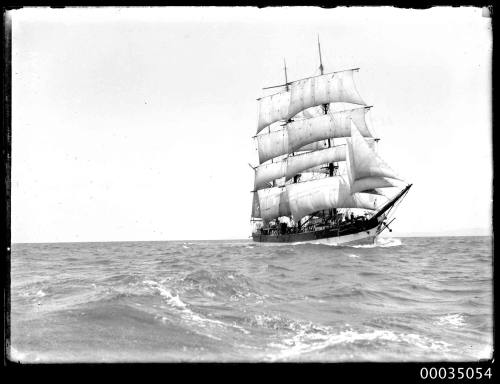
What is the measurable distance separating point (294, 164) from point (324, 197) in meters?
7.44

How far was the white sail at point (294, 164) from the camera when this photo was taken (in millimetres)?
54344

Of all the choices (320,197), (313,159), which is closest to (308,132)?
(313,159)

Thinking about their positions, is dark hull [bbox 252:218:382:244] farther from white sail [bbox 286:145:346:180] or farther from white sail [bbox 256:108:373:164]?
white sail [bbox 256:108:373:164]

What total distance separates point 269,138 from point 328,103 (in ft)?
37.1

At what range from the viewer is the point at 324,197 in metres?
52.5

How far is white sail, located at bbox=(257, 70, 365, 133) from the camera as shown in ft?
168

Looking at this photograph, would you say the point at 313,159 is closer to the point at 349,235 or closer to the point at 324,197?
the point at 324,197

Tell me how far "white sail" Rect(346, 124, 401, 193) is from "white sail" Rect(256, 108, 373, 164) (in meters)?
5.60

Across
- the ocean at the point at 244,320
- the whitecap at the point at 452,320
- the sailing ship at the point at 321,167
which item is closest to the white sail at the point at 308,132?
the sailing ship at the point at 321,167

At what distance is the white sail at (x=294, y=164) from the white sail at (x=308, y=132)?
1284 mm

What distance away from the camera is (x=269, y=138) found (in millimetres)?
62125

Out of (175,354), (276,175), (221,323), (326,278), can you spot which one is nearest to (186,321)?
(221,323)

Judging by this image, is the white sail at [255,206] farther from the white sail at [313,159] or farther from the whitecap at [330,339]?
the whitecap at [330,339]
